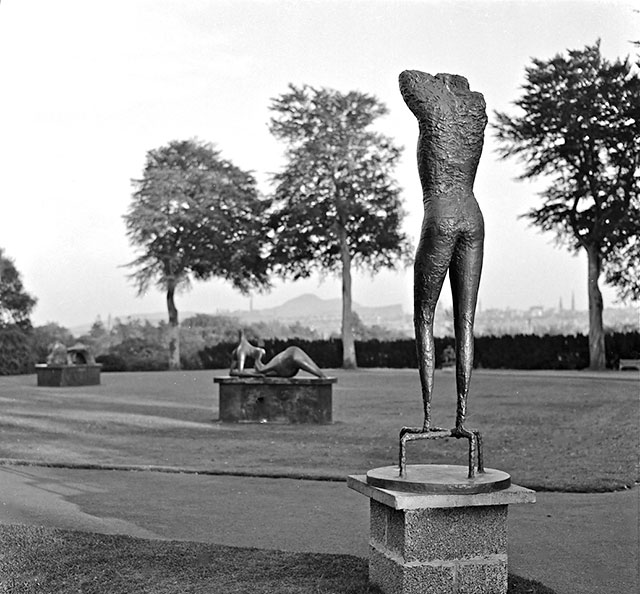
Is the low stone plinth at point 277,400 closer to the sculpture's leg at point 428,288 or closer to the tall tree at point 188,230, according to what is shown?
the sculpture's leg at point 428,288

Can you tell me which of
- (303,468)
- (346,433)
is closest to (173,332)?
(346,433)

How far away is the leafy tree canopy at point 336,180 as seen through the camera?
40312mm

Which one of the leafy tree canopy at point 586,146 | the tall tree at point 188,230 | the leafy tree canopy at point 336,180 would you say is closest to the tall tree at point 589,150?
the leafy tree canopy at point 586,146

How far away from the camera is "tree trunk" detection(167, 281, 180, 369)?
1727 inches

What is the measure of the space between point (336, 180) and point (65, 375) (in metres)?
17.7

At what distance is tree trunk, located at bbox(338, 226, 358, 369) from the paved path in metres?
30.1

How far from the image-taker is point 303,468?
34.2ft

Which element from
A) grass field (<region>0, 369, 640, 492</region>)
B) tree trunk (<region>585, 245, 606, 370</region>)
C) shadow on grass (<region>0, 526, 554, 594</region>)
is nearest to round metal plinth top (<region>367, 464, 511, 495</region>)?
shadow on grass (<region>0, 526, 554, 594</region>)

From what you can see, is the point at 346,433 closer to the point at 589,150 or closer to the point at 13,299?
the point at 589,150

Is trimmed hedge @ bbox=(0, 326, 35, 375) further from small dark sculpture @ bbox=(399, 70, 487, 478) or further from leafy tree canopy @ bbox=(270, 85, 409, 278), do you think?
small dark sculpture @ bbox=(399, 70, 487, 478)

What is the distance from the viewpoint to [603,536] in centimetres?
682

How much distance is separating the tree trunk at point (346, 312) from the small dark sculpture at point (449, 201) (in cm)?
3437

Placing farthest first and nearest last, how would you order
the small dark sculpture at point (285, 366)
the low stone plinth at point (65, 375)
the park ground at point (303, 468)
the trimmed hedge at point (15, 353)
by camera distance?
the trimmed hedge at point (15, 353), the low stone plinth at point (65, 375), the small dark sculpture at point (285, 366), the park ground at point (303, 468)

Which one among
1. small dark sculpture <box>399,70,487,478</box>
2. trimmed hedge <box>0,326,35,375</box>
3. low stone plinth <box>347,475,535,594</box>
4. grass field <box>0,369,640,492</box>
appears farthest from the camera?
trimmed hedge <box>0,326,35,375</box>
